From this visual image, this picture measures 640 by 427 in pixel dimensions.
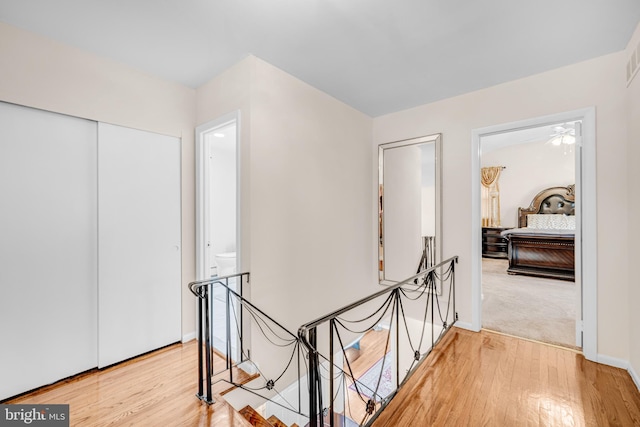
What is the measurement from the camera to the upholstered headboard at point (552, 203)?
6.61 meters

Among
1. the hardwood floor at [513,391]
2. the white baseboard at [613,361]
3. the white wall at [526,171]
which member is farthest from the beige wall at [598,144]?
the white wall at [526,171]

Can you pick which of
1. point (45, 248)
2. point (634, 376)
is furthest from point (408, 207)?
point (45, 248)

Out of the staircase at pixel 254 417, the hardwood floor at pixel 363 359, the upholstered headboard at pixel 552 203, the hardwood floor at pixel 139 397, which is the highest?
the upholstered headboard at pixel 552 203

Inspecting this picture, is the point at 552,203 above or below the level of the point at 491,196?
below

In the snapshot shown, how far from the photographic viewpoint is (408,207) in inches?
140

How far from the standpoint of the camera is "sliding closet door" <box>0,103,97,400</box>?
1916 millimetres

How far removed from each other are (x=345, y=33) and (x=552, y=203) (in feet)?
24.4

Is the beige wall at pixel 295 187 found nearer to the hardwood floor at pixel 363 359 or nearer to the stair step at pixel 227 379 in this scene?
the stair step at pixel 227 379

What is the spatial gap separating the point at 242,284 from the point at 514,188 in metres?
8.05

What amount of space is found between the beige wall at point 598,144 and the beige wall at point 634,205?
69mm

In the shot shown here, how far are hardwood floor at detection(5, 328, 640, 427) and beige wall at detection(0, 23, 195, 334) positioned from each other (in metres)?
0.72

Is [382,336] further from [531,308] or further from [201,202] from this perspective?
[201,202]

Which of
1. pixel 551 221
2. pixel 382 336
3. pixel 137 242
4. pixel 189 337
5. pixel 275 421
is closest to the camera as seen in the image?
pixel 137 242

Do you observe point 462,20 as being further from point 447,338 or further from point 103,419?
point 103,419
